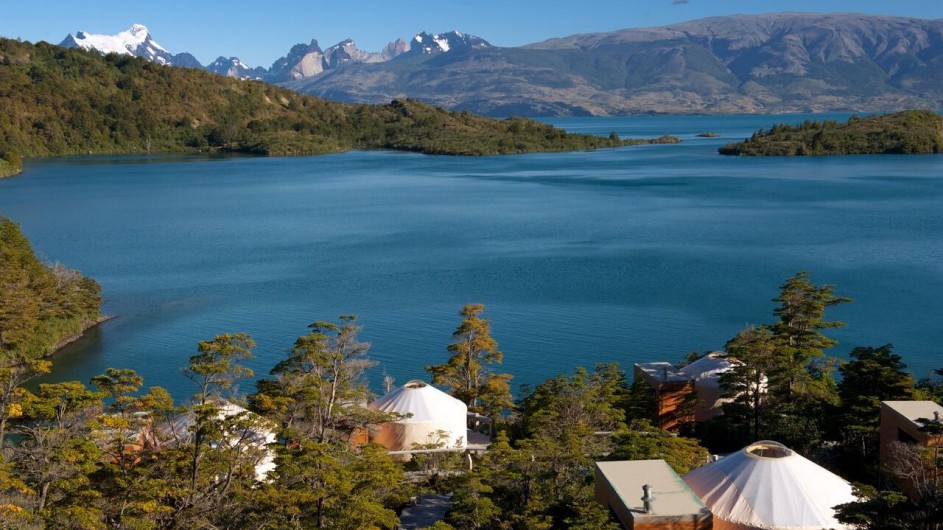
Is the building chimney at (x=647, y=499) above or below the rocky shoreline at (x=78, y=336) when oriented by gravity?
above

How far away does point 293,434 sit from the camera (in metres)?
10.3

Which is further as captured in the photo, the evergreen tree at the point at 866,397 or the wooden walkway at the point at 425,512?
the evergreen tree at the point at 866,397

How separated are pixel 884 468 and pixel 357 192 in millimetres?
46932

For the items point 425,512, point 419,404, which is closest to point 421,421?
point 419,404

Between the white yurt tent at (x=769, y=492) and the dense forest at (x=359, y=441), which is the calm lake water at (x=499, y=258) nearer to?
the dense forest at (x=359, y=441)

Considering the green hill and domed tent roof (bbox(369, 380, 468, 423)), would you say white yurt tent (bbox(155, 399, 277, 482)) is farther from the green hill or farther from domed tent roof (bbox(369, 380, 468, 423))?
the green hill

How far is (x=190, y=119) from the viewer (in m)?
98.5

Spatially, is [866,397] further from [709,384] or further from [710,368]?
[710,368]

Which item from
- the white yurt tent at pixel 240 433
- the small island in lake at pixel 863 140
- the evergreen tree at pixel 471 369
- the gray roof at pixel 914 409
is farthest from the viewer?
the small island in lake at pixel 863 140

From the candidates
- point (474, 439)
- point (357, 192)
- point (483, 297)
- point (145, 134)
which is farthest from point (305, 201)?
point (145, 134)

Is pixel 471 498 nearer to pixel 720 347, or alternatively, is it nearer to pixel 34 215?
pixel 720 347

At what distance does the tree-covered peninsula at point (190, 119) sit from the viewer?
88.7 meters

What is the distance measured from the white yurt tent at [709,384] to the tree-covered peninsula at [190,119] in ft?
252

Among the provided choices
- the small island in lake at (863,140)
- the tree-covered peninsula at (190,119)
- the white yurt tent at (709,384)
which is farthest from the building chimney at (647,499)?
the tree-covered peninsula at (190,119)
